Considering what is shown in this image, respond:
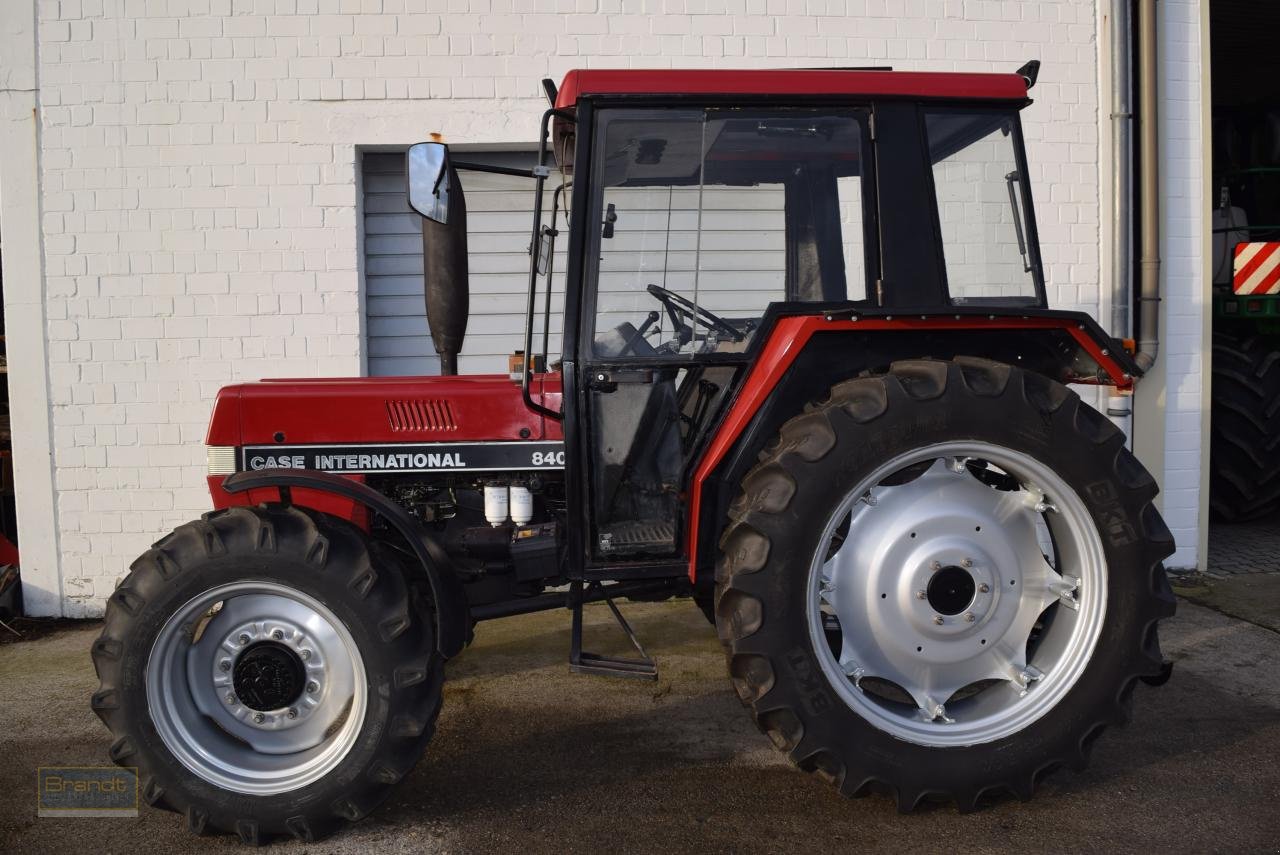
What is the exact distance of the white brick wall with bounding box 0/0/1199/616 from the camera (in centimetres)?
500

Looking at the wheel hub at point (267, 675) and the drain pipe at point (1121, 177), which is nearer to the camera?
the wheel hub at point (267, 675)

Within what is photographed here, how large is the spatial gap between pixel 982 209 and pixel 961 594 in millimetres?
1190

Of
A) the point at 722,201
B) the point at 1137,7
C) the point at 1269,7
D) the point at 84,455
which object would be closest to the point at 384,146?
the point at 84,455

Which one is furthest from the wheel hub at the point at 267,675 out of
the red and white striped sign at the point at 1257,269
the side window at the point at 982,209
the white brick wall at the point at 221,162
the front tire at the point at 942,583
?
the red and white striped sign at the point at 1257,269

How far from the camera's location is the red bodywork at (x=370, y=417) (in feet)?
9.95

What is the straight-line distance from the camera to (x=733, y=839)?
2580 mm

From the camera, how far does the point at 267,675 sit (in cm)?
262

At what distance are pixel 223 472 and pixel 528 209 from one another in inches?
114

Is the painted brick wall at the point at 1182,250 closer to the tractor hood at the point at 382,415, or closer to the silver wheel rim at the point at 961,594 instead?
the silver wheel rim at the point at 961,594

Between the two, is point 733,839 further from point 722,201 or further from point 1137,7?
point 1137,7

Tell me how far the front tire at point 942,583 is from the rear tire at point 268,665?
94 cm

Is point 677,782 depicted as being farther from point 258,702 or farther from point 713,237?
point 713,237

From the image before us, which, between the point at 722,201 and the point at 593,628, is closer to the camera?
the point at 722,201

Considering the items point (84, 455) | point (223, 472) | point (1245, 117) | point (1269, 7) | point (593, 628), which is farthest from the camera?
point (1245, 117)
